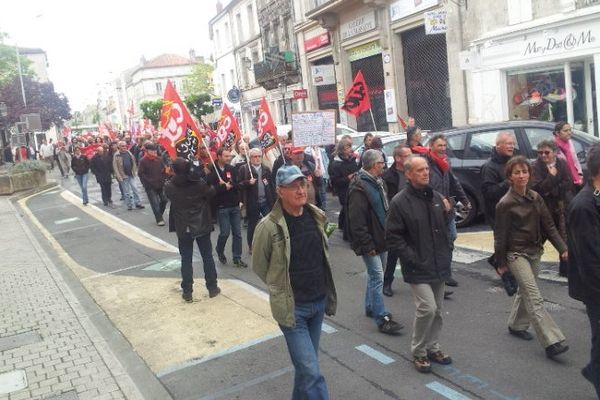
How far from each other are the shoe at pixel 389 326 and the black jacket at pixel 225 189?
353cm

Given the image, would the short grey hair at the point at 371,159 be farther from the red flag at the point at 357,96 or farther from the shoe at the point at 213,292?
the red flag at the point at 357,96

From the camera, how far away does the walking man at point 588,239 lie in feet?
11.5

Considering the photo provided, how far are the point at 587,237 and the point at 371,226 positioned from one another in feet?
7.95

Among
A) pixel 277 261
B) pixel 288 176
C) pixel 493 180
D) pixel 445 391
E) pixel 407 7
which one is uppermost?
pixel 407 7

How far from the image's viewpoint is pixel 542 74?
1554 cm

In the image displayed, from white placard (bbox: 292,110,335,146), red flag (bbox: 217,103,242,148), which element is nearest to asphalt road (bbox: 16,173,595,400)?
white placard (bbox: 292,110,335,146)

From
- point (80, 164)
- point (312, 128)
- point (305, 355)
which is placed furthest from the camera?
point (80, 164)

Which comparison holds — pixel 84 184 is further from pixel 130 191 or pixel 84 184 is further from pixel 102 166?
pixel 130 191

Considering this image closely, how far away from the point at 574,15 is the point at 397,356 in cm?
1148

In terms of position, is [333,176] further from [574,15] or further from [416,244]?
[574,15]

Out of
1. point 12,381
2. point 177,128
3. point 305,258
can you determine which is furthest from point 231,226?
point 305,258

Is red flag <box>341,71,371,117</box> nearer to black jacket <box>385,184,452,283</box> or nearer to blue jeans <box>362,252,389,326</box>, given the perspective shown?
blue jeans <box>362,252,389,326</box>

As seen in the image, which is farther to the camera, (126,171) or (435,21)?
(435,21)

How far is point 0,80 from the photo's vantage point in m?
41.9
